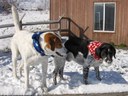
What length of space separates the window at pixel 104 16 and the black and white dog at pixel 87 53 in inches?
316

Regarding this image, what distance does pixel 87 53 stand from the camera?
789cm

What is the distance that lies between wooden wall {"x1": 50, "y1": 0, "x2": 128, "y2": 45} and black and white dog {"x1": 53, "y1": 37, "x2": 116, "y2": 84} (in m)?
7.87

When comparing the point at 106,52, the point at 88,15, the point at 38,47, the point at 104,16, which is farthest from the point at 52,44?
the point at 88,15

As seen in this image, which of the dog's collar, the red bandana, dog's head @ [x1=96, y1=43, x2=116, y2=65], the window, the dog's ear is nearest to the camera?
the dog's ear

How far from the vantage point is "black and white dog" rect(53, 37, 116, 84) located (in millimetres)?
7594

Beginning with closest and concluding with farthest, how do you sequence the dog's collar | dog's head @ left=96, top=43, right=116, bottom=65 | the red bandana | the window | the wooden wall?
the dog's collar → dog's head @ left=96, top=43, right=116, bottom=65 → the red bandana → the wooden wall → the window

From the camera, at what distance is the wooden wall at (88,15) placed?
51.4 feet

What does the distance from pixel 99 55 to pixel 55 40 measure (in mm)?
1211

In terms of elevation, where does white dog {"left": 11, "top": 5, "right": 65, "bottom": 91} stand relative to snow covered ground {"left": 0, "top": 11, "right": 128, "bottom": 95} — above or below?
above

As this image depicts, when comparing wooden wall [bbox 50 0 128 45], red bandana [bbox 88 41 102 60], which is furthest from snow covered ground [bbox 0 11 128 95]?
wooden wall [bbox 50 0 128 45]

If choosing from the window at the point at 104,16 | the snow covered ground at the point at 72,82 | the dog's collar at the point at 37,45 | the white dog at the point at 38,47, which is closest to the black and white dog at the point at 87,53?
the snow covered ground at the point at 72,82

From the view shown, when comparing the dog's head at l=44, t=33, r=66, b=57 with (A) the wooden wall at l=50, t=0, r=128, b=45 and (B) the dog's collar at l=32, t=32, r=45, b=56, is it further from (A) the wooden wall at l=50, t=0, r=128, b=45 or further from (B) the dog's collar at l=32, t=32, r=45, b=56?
(A) the wooden wall at l=50, t=0, r=128, b=45

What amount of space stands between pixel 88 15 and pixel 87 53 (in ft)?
28.6

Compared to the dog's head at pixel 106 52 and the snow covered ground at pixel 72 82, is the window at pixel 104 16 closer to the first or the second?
the snow covered ground at pixel 72 82
